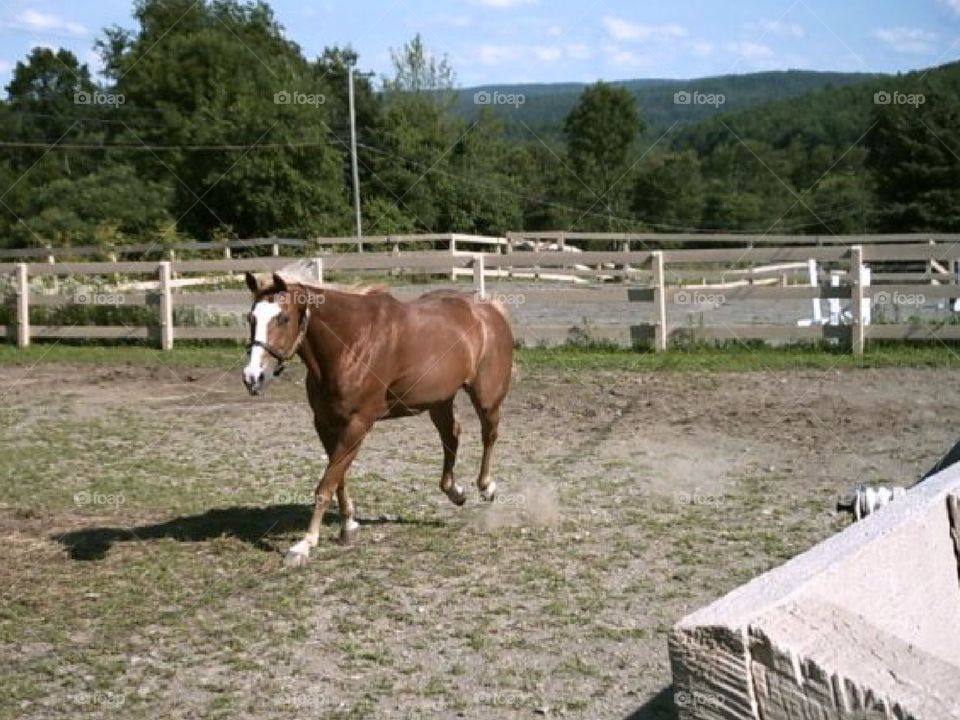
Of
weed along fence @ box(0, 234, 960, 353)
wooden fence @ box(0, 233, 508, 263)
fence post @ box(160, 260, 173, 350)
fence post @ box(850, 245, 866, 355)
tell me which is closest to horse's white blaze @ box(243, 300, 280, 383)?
weed along fence @ box(0, 234, 960, 353)

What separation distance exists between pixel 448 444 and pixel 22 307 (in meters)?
13.6

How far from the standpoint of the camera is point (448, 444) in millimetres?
8039

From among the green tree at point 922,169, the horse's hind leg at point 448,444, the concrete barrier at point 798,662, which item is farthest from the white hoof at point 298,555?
the green tree at point 922,169

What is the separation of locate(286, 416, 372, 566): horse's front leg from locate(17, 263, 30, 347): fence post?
45.7 feet

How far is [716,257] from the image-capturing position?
53.9 feet

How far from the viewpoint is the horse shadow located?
7207mm

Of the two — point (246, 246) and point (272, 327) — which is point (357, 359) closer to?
point (272, 327)

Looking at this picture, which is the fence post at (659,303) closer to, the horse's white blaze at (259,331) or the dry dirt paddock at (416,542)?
the dry dirt paddock at (416,542)

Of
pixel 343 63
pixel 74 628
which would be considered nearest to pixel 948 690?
pixel 74 628

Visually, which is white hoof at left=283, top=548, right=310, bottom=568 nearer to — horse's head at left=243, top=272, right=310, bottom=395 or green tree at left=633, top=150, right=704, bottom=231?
horse's head at left=243, top=272, right=310, bottom=395

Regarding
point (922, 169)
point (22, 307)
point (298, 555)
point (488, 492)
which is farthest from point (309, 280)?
point (922, 169)

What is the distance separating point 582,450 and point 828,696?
27.5ft

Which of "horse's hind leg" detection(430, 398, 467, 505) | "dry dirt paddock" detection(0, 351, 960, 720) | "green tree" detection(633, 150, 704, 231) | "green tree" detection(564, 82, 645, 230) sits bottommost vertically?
"dry dirt paddock" detection(0, 351, 960, 720)

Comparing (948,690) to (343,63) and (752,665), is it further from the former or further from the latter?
(343,63)
